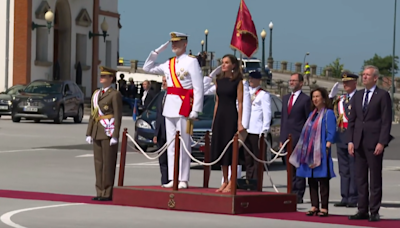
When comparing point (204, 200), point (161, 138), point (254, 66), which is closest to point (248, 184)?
point (204, 200)

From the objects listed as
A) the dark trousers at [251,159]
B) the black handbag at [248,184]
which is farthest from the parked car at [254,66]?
the black handbag at [248,184]

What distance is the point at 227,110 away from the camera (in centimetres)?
1312

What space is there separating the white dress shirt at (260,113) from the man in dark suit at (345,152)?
1162 mm

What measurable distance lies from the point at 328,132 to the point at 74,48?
149ft

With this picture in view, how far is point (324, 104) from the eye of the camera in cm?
1301

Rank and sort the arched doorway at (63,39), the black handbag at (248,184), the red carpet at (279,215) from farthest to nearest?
the arched doorway at (63,39), the black handbag at (248,184), the red carpet at (279,215)

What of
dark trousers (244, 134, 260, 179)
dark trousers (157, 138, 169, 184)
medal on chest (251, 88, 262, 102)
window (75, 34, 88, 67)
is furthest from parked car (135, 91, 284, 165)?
window (75, 34, 88, 67)

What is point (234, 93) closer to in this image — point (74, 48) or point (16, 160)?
point (16, 160)

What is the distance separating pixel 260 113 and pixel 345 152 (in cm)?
186

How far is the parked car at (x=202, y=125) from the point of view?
69.7ft

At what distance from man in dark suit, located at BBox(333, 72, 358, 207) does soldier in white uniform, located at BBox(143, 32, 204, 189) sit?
2.26m

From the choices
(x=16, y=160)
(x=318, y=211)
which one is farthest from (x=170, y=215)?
(x=16, y=160)

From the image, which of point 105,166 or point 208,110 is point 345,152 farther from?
point 208,110

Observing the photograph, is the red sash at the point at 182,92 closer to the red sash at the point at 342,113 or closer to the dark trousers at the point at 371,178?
the dark trousers at the point at 371,178
